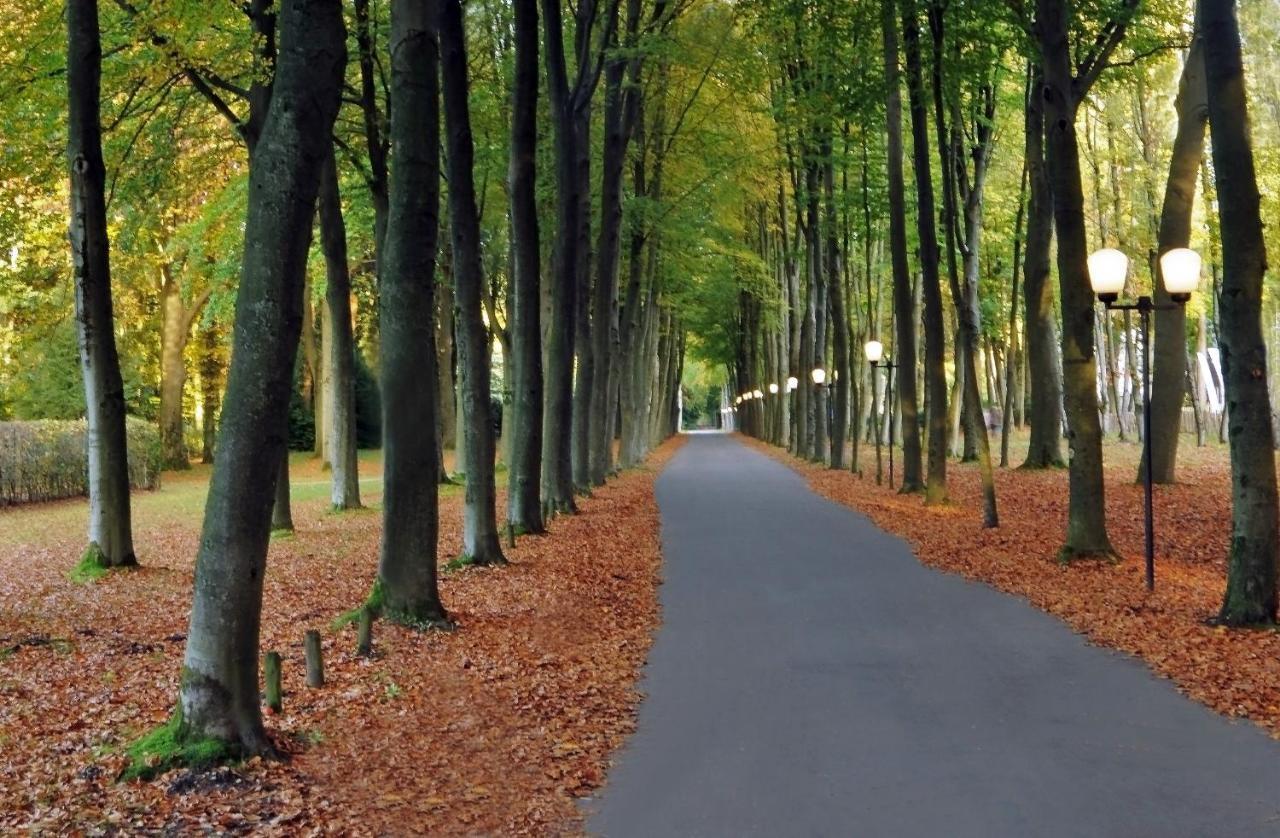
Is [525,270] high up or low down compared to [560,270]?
down

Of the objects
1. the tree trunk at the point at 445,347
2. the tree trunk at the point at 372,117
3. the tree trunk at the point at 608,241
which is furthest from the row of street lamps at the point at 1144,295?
the tree trunk at the point at 445,347

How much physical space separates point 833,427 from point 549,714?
2954 cm

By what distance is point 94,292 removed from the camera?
558 inches

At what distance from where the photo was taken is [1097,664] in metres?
9.20

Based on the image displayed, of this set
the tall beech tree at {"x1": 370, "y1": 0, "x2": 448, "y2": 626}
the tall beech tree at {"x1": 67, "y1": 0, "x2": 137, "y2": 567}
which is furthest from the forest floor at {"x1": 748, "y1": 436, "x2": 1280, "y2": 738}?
the tall beech tree at {"x1": 67, "y1": 0, "x2": 137, "y2": 567}

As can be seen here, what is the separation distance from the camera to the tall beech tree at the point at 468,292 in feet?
44.1

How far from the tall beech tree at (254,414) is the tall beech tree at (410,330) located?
4.27 m

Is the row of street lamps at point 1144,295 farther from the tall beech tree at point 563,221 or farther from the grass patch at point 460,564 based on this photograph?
the tall beech tree at point 563,221

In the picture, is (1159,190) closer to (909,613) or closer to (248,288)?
(909,613)

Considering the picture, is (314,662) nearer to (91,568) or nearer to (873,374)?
(91,568)

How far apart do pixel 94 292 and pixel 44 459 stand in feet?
55.4

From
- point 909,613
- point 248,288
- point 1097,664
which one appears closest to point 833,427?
point 909,613

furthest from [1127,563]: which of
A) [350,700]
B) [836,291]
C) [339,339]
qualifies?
[836,291]

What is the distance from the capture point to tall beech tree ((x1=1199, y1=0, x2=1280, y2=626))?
32.5 ft
